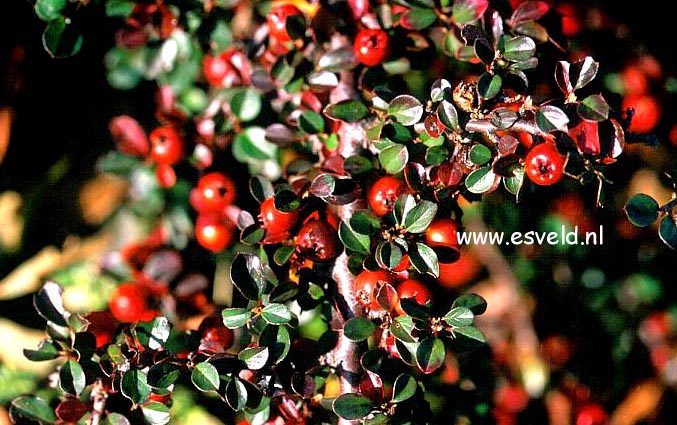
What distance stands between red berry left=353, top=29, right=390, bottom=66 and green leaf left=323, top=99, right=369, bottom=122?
9 centimetres

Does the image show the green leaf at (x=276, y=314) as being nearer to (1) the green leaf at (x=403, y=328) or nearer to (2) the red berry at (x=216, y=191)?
(1) the green leaf at (x=403, y=328)

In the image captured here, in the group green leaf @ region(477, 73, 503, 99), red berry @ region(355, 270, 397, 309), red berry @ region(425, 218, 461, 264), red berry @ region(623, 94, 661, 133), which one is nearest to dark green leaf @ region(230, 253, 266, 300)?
red berry @ region(355, 270, 397, 309)

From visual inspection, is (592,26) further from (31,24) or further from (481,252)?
(31,24)

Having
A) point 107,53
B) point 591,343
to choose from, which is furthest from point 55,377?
point 591,343

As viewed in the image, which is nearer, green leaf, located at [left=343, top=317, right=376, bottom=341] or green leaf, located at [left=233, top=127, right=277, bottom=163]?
green leaf, located at [left=343, top=317, right=376, bottom=341]

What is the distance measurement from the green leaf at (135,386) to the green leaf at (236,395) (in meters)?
0.10

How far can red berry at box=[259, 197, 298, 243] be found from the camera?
0.98 metres

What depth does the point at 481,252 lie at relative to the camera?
167cm

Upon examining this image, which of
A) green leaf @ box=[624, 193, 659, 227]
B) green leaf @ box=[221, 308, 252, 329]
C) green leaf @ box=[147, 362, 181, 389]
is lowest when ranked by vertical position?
green leaf @ box=[147, 362, 181, 389]

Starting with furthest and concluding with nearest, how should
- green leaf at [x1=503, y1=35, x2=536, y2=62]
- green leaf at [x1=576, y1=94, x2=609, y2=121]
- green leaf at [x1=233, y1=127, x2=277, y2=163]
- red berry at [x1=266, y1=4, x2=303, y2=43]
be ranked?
green leaf at [x1=233, y1=127, x2=277, y2=163] < red berry at [x1=266, y1=4, x2=303, y2=43] < green leaf at [x1=503, y1=35, x2=536, y2=62] < green leaf at [x1=576, y1=94, x2=609, y2=121]

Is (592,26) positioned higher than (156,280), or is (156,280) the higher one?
(592,26)

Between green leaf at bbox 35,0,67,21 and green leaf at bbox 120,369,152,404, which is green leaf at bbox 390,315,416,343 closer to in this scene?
green leaf at bbox 120,369,152,404

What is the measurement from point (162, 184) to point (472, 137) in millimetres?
686

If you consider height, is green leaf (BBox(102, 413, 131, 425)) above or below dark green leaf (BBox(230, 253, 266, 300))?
below
